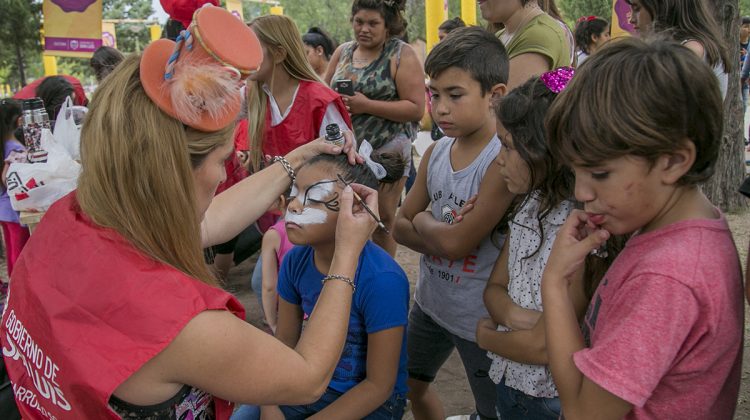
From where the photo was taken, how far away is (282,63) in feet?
11.7

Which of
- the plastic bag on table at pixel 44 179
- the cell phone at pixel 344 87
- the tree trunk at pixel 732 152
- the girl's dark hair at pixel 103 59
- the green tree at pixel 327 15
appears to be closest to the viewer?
the plastic bag on table at pixel 44 179

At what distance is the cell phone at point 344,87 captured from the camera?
146 inches

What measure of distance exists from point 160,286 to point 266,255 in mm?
1803

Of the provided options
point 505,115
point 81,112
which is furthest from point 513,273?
point 81,112

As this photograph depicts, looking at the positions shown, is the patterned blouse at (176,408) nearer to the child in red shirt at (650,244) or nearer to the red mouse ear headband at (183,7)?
the child in red shirt at (650,244)

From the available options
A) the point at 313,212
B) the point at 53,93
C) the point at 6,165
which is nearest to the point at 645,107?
the point at 313,212

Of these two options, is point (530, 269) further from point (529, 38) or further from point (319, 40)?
point (319, 40)

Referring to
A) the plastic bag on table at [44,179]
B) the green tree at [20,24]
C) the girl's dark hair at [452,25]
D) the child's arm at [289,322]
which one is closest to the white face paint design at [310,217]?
the child's arm at [289,322]

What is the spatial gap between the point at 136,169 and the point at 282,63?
7.41ft

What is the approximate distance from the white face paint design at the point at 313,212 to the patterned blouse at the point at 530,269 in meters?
0.62

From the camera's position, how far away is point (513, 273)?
73.0 inches

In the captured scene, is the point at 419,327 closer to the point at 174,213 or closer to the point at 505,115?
the point at 505,115

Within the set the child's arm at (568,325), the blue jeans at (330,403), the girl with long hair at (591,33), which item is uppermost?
the child's arm at (568,325)

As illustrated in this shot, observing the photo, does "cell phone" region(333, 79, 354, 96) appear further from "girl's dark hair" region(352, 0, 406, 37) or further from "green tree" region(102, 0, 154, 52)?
"green tree" region(102, 0, 154, 52)
